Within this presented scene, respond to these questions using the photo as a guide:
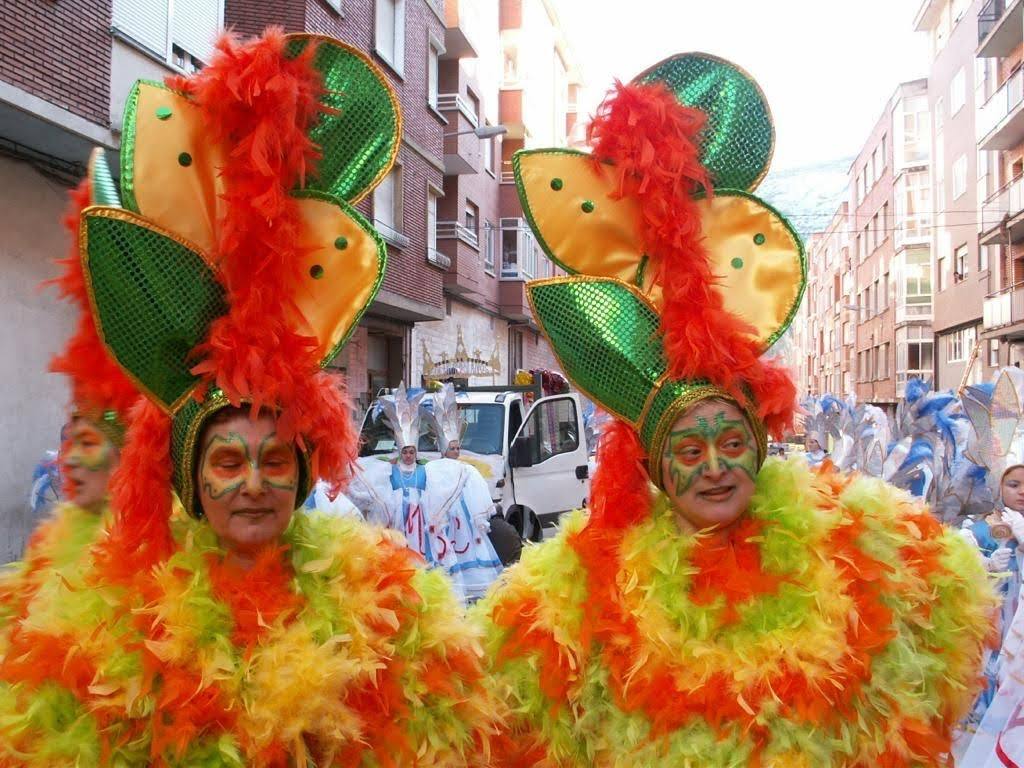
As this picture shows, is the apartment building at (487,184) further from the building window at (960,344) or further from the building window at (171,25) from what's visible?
the building window at (960,344)

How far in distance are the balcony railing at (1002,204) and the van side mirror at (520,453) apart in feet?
64.1

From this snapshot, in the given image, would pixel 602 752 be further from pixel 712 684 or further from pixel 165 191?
pixel 165 191

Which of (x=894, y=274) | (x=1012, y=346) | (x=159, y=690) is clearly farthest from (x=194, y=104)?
(x=894, y=274)

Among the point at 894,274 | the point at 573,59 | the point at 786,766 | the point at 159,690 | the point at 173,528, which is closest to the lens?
the point at 159,690

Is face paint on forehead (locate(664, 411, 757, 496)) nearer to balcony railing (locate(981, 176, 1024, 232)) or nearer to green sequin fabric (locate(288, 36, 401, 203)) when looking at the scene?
green sequin fabric (locate(288, 36, 401, 203))

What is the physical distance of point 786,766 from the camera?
2199mm

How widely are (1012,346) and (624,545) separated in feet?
88.8

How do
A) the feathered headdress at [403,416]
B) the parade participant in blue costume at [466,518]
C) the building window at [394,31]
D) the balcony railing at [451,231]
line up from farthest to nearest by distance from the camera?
the balcony railing at [451,231], the building window at [394,31], the feathered headdress at [403,416], the parade participant in blue costume at [466,518]

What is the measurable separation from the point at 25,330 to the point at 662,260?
7223mm

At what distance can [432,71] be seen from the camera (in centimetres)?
1720

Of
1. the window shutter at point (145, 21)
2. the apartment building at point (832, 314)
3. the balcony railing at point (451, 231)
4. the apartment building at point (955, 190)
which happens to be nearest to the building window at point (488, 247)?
the balcony railing at point (451, 231)

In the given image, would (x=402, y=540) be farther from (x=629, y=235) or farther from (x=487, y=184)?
(x=487, y=184)

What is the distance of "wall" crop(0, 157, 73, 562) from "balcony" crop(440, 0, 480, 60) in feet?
37.4

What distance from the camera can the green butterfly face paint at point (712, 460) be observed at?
2467mm
